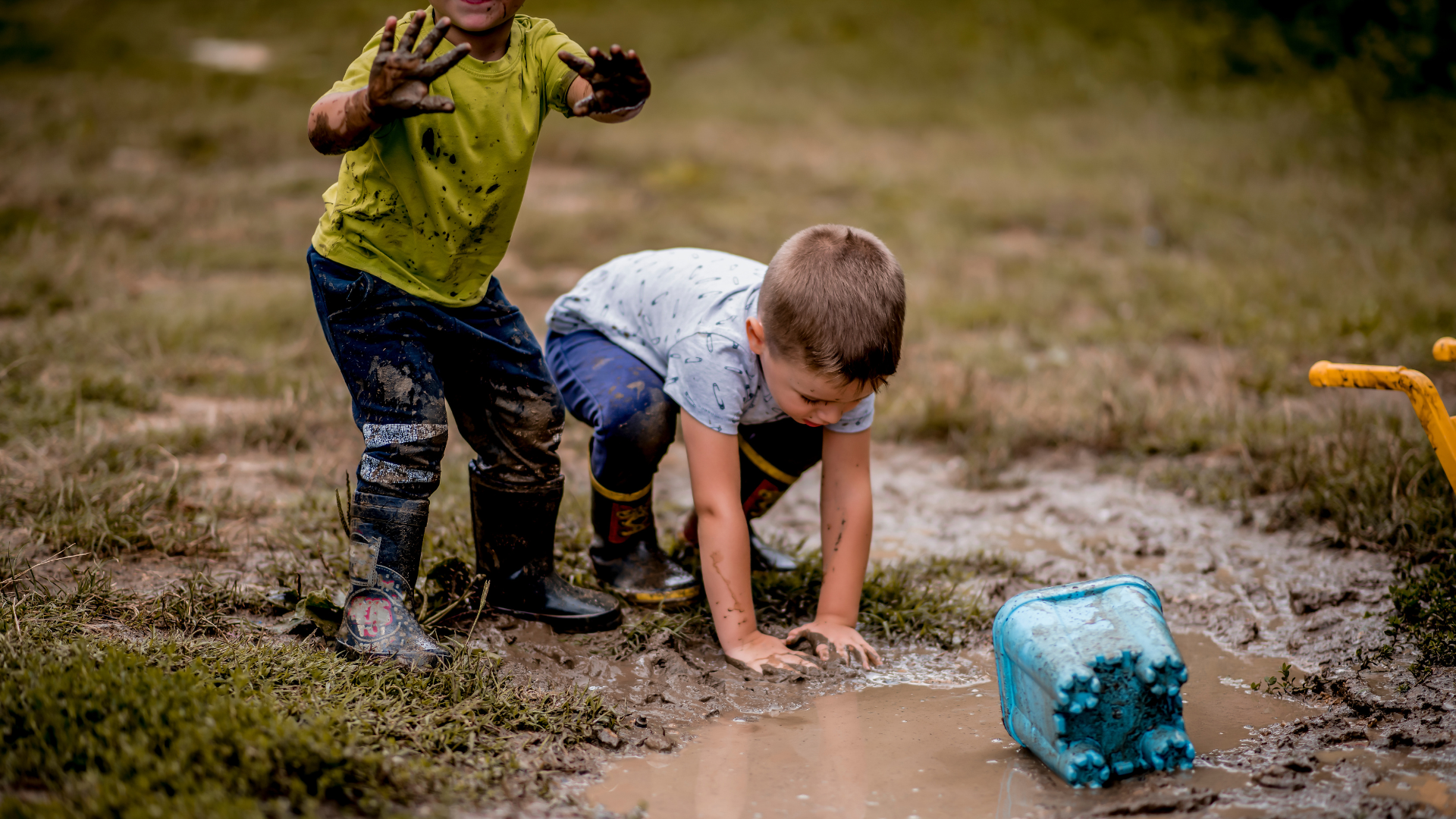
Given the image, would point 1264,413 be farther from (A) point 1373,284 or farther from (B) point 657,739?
(B) point 657,739

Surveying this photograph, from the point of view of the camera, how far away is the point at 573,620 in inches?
111

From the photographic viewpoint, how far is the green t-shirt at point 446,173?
2.48 m

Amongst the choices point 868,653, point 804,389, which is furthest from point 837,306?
point 868,653

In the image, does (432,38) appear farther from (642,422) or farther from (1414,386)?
(1414,386)

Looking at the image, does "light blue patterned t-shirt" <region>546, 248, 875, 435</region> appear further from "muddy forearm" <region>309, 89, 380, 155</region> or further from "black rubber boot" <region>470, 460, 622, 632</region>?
"muddy forearm" <region>309, 89, 380, 155</region>

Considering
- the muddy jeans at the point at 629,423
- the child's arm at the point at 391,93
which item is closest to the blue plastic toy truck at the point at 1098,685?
the muddy jeans at the point at 629,423

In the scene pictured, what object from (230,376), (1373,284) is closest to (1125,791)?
(230,376)

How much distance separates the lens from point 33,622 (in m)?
2.37

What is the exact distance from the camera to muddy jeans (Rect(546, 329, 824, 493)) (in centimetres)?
290

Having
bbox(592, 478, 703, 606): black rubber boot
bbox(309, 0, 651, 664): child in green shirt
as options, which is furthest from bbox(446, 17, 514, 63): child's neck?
bbox(592, 478, 703, 606): black rubber boot

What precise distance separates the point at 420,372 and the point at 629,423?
1.93 feet

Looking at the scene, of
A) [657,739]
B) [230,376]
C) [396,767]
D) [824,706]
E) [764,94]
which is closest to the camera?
[396,767]

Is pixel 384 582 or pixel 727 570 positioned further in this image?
pixel 727 570

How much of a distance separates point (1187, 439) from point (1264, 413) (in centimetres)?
48
